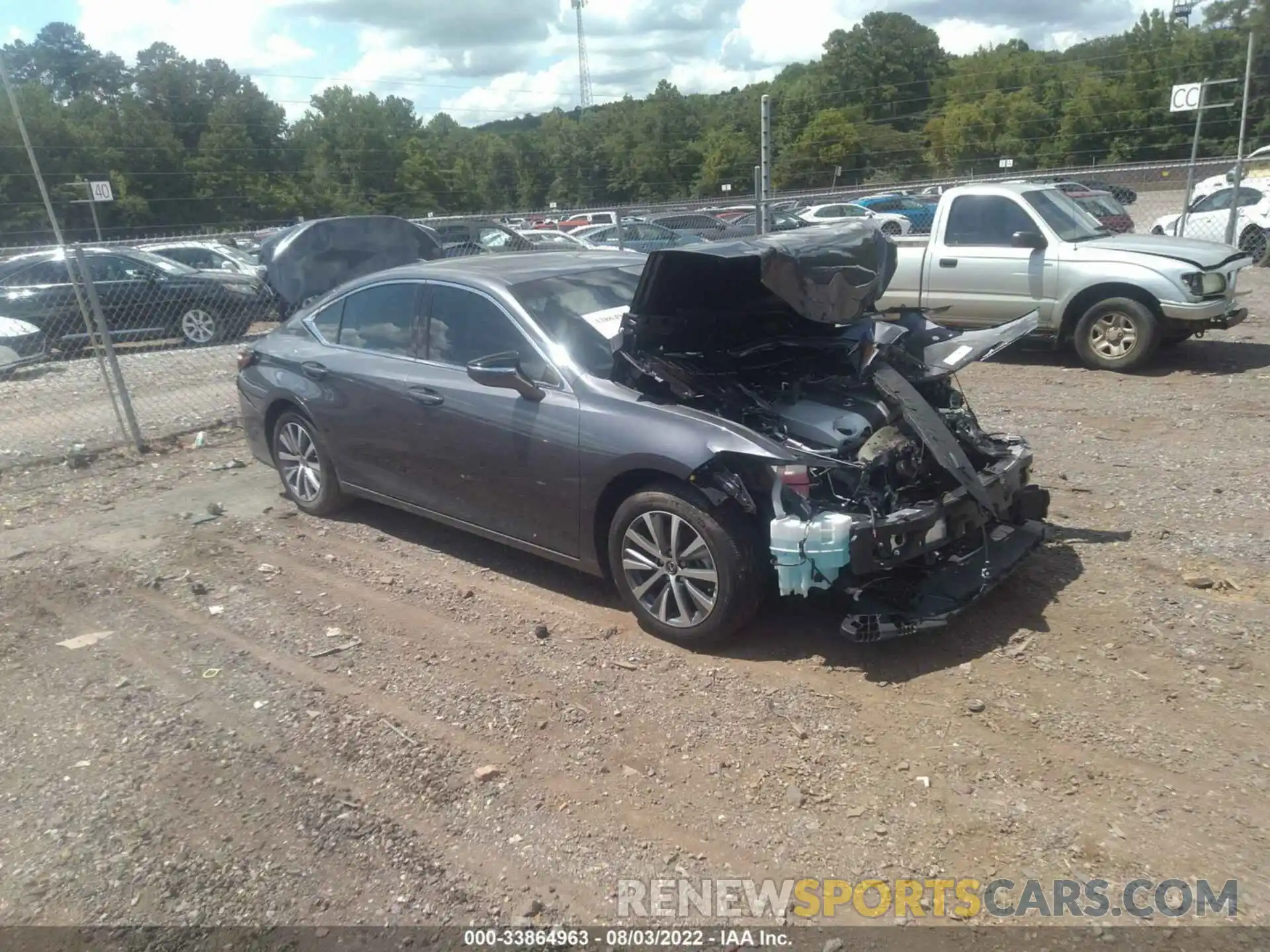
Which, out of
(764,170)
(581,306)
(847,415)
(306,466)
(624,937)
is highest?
(764,170)

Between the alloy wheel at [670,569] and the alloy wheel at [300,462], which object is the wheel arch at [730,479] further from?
the alloy wheel at [300,462]

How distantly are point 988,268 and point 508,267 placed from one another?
6280 mm

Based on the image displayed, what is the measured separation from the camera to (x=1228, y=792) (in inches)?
121

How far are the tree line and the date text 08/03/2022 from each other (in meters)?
47.8

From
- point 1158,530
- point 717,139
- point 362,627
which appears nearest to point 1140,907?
point 1158,530

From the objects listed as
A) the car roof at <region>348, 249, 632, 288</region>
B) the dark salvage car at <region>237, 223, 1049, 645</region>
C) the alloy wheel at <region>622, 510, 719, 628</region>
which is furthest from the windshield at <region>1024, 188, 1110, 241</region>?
the alloy wheel at <region>622, 510, 719, 628</region>

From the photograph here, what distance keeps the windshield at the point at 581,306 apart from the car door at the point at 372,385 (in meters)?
0.80

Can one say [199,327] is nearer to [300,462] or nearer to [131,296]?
[131,296]

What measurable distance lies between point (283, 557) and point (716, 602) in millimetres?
3006

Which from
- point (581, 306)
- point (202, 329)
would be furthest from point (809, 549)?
point (202, 329)

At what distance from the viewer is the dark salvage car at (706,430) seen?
394 cm

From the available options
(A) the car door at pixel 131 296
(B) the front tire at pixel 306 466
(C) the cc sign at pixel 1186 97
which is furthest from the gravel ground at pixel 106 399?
(C) the cc sign at pixel 1186 97

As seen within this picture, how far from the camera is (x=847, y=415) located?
430 centimetres

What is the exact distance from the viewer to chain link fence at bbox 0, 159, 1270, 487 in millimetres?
9164
